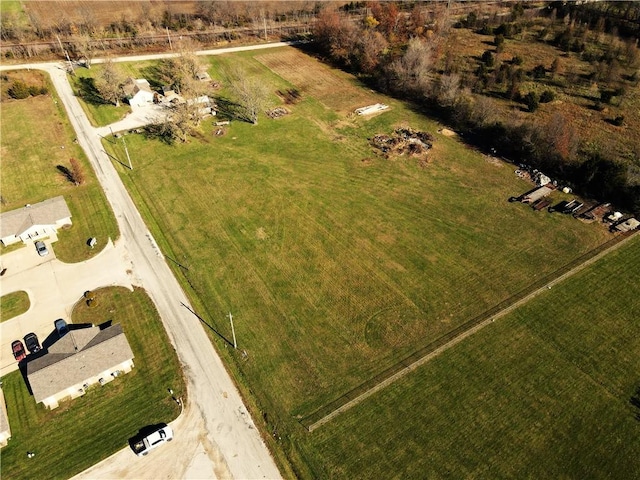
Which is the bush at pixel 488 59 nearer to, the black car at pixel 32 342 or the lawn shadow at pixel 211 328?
the lawn shadow at pixel 211 328

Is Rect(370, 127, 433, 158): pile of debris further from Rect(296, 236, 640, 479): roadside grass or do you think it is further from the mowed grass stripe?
Rect(296, 236, 640, 479): roadside grass

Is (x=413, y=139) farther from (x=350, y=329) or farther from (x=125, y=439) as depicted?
(x=125, y=439)

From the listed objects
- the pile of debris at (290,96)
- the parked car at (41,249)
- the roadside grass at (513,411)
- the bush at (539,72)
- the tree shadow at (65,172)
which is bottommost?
the roadside grass at (513,411)

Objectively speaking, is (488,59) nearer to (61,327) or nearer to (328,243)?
(328,243)

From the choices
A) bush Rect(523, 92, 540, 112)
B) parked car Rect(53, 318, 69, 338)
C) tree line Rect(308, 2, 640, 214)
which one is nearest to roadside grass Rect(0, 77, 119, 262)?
parked car Rect(53, 318, 69, 338)

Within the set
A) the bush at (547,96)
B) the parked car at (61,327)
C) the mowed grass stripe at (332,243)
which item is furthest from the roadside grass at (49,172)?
Result: the bush at (547,96)

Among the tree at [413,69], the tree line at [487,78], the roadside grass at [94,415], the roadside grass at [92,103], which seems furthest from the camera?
the tree at [413,69]

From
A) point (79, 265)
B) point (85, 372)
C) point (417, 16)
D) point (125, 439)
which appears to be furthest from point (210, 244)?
point (417, 16)

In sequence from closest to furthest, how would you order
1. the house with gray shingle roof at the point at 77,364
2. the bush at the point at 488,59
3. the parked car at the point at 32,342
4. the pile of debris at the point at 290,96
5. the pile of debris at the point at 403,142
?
the house with gray shingle roof at the point at 77,364, the parked car at the point at 32,342, the pile of debris at the point at 403,142, the pile of debris at the point at 290,96, the bush at the point at 488,59
